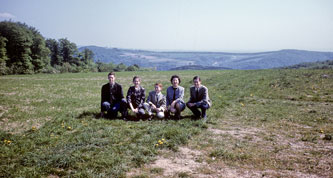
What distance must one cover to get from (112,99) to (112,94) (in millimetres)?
215

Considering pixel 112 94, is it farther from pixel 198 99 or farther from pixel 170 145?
pixel 170 145

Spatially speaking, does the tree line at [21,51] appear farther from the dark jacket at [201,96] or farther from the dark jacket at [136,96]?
the dark jacket at [201,96]

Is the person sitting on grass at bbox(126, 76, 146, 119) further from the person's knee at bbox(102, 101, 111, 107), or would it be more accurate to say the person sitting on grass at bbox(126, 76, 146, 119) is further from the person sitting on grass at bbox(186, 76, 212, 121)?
the person sitting on grass at bbox(186, 76, 212, 121)

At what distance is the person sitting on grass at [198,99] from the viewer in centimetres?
805

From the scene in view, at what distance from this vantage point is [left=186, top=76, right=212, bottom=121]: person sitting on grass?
8047 millimetres

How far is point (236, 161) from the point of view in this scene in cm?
495

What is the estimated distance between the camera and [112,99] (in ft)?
27.9

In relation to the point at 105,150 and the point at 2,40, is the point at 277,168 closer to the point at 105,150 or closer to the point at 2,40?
the point at 105,150

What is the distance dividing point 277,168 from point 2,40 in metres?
61.8

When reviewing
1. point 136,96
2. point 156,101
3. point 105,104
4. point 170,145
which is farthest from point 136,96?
point 170,145

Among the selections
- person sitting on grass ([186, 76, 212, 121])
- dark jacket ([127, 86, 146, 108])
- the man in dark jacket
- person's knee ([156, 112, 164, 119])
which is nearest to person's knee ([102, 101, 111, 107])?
the man in dark jacket

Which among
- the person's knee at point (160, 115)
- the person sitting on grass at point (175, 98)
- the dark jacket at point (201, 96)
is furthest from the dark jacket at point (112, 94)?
the dark jacket at point (201, 96)

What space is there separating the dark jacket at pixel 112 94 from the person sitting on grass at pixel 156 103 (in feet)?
4.03

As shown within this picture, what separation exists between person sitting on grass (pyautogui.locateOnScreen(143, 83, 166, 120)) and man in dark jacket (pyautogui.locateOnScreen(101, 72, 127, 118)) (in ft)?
3.41
